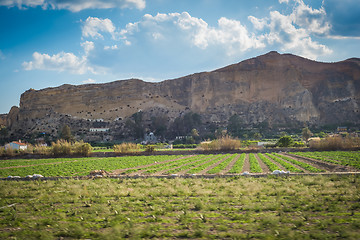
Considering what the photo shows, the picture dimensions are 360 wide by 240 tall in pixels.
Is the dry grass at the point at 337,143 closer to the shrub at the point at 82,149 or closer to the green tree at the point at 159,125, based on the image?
the shrub at the point at 82,149

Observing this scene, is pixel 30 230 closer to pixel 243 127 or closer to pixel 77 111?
pixel 243 127

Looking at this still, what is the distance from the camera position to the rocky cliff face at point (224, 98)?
85.6 m

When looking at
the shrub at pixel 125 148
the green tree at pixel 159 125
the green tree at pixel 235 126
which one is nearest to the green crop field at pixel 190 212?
the shrub at pixel 125 148

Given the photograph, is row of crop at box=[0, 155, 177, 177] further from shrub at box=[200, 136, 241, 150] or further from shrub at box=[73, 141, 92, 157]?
shrub at box=[200, 136, 241, 150]

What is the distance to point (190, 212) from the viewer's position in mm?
7902

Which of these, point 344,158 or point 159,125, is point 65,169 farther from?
point 159,125

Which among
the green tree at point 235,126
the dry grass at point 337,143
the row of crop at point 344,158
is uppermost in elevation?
the green tree at point 235,126

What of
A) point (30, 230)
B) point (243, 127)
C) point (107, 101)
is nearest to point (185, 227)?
point (30, 230)

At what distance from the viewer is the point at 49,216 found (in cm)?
786

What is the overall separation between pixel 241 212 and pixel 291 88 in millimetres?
90860

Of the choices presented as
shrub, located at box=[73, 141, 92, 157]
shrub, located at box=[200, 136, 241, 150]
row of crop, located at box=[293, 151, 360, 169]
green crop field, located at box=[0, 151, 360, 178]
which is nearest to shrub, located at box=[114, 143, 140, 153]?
shrub, located at box=[73, 141, 92, 157]

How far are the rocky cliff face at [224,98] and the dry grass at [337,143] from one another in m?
45.6

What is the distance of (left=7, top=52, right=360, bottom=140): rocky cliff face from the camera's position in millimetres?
85625

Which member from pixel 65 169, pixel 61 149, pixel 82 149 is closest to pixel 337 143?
pixel 65 169
